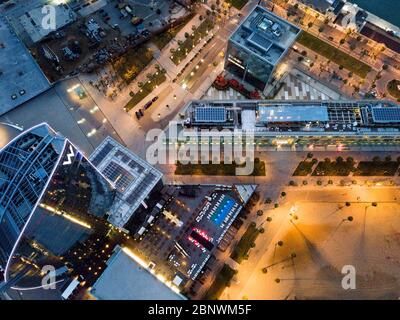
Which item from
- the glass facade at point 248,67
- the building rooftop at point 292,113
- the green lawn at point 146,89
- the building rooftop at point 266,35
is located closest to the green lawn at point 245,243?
the building rooftop at point 292,113

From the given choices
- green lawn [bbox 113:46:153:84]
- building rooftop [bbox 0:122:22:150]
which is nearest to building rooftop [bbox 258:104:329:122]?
green lawn [bbox 113:46:153:84]

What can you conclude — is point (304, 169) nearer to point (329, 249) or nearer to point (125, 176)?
point (329, 249)

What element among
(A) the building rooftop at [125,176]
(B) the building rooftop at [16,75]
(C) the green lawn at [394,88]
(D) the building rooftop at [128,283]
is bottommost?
(D) the building rooftop at [128,283]

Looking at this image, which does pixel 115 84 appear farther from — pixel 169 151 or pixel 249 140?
pixel 249 140

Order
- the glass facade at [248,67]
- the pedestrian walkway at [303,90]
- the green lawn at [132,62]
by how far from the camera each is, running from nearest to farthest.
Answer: the glass facade at [248,67], the pedestrian walkway at [303,90], the green lawn at [132,62]

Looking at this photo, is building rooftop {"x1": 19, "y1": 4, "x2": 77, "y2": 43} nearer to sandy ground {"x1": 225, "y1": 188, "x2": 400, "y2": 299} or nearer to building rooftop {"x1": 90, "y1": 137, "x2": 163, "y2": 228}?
building rooftop {"x1": 90, "y1": 137, "x2": 163, "y2": 228}

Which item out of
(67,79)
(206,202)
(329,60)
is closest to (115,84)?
(67,79)

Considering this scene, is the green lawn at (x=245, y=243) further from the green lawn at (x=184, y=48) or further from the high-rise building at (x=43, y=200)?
the green lawn at (x=184, y=48)
